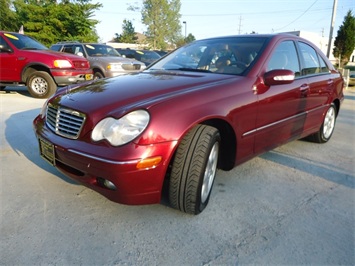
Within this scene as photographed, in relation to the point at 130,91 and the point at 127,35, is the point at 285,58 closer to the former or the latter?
the point at 130,91

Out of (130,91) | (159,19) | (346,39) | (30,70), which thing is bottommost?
(30,70)

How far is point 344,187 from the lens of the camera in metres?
3.03

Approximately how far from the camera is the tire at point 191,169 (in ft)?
7.20

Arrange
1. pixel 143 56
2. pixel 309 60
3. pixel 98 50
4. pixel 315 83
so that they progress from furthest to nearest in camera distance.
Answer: pixel 143 56
pixel 98 50
pixel 309 60
pixel 315 83

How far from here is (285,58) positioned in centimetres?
335

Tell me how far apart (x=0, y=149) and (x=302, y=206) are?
3619 millimetres

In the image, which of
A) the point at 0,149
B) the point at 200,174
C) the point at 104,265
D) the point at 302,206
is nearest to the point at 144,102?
Result: the point at 200,174

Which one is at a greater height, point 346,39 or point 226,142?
point 346,39

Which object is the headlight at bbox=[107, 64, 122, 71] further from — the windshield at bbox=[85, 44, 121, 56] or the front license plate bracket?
the front license plate bracket

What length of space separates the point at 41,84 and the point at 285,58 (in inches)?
254

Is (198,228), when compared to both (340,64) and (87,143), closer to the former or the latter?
(87,143)

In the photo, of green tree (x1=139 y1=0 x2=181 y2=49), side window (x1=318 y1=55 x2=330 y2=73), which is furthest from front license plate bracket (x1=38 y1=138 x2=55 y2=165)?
green tree (x1=139 y1=0 x2=181 y2=49)

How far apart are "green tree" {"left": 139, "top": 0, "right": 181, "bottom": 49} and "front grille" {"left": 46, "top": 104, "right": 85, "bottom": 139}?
4836 cm

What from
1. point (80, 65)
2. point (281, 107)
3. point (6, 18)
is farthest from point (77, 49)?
point (6, 18)
